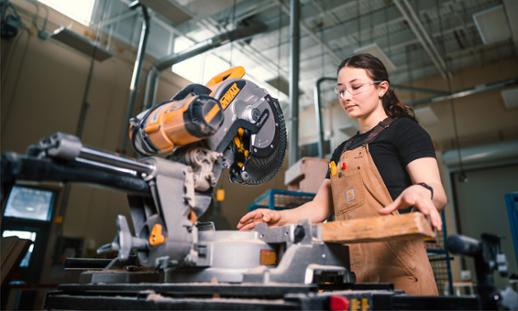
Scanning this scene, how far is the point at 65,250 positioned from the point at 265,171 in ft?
13.9

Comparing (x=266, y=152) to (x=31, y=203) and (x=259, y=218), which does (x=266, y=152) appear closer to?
(x=259, y=218)

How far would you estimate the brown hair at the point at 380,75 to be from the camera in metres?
1.14

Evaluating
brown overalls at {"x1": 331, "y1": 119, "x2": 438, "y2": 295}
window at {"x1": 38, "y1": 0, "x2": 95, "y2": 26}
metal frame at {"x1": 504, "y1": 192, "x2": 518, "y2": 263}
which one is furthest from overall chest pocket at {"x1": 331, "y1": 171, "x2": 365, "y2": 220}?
window at {"x1": 38, "y1": 0, "x2": 95, "y2": 26}

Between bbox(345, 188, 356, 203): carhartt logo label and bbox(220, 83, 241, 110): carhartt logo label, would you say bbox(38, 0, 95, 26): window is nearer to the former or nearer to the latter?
bbox(220, 83, 241, 110): carhartt logo label

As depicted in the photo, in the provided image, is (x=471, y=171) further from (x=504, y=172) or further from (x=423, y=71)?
Answer: (x=423, y=71)

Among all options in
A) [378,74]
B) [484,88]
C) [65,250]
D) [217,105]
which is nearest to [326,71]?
[484,88]

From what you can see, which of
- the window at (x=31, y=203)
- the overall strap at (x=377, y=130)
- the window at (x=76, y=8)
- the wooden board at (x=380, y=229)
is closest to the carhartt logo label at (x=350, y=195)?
the overall strap at (x=377, y=130)

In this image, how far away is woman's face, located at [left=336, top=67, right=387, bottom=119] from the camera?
1131mm

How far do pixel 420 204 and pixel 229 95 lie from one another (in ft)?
1.56

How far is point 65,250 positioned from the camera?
4.38 m

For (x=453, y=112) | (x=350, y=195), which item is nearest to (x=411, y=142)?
(x=350, y=195)

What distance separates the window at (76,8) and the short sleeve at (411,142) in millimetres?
4789

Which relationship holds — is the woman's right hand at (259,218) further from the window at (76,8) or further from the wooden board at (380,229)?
the window at (76,8)

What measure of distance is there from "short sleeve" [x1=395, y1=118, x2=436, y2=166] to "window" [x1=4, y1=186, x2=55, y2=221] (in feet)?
14.7
